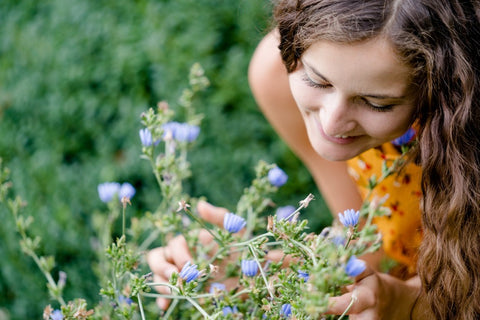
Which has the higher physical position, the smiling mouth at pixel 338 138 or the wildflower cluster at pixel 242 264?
the smiling mouth at pixel 338 138

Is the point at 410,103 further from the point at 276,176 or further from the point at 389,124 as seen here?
the point at 276,176

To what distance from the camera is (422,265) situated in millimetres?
1017

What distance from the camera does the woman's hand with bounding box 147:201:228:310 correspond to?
1.07 m

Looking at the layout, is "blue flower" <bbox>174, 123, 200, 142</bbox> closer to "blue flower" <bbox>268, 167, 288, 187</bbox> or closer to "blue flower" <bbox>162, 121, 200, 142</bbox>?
"blue flower" <bbox>162, 121, 200, 142</bbox>

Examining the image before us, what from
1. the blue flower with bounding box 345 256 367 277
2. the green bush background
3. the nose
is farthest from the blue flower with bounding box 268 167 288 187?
the green bush background

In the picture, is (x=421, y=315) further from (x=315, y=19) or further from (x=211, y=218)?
(x=315, y=19)

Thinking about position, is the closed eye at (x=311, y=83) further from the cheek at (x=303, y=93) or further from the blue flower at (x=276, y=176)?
the blue flower at (x=276, y=176)

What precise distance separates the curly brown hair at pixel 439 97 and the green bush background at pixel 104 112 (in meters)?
0.92

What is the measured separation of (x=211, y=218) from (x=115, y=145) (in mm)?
982

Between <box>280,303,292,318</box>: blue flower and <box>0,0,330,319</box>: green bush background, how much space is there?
1.07 meters

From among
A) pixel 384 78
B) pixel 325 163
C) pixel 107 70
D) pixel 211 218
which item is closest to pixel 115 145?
pixel 107 70

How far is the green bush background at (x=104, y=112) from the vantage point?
6.05 ft

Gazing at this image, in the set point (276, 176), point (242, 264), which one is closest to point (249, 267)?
point (242, 264)

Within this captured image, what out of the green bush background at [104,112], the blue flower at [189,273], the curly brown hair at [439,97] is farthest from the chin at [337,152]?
the green bush background at [104,112]
